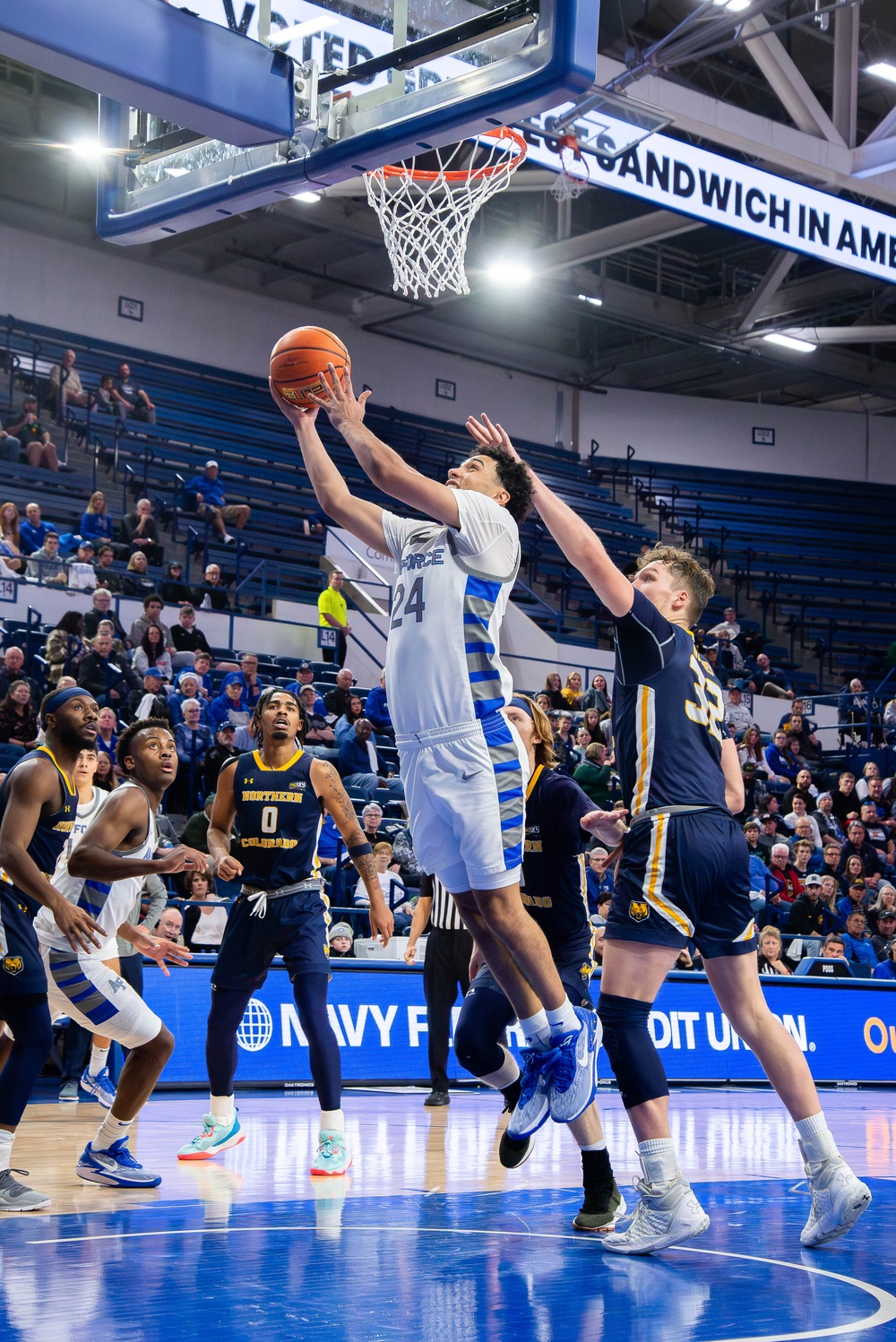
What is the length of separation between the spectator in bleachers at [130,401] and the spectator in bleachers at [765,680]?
1115cm

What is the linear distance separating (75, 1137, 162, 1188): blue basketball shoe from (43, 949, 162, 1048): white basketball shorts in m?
0.48

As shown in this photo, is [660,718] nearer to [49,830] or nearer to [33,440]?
[49,830]

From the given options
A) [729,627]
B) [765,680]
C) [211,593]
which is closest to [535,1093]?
[211,593]

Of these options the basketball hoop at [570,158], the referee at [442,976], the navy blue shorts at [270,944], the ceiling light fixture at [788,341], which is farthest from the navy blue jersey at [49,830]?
the ceiling light fixture at [788,341]

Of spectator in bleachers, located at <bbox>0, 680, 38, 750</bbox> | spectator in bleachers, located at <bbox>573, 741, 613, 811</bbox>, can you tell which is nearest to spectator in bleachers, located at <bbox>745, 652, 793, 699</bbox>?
spectator in bleachers, located at <bbox>573, 741, 613, 811</bbox>

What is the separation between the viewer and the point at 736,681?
24016 mm

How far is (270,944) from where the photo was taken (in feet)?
23.3

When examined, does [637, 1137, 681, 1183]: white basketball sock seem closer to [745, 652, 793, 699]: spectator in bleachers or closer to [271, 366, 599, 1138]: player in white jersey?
[271, 366, 599, 1138]: player in white jersey

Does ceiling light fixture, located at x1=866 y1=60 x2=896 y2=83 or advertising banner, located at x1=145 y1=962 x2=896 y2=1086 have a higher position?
ceiling light fixture, located at x1=866 y1=60 x2=896 y2=83

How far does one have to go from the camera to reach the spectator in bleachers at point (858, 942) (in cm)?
1523

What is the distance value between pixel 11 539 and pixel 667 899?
14.5m

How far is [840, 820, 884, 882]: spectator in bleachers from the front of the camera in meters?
18.6

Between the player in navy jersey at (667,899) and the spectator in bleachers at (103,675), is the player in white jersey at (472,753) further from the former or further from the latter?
the spectator in bleachers at (103,675)

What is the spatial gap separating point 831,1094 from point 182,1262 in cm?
916
